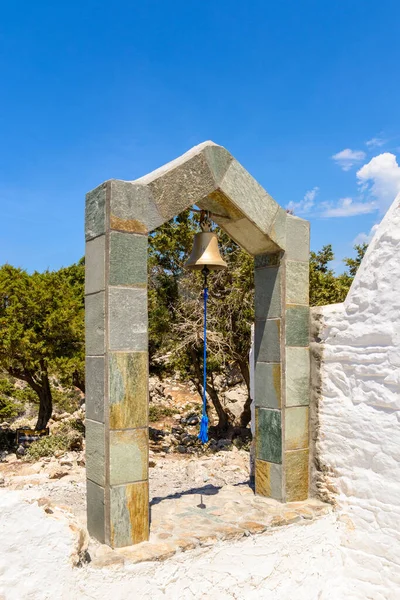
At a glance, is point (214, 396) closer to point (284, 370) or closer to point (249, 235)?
point (284, 370)

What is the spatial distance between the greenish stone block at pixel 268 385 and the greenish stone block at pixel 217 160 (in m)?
1.79

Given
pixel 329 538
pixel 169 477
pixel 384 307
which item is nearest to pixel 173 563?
pixel 329 538

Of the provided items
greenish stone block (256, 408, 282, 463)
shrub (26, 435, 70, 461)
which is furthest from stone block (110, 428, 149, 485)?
shrub (26, 435, 70, 461)

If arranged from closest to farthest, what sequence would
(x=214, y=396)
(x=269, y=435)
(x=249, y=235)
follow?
(x=249, y=235), (x=269, y=435), (x=214, y=396)

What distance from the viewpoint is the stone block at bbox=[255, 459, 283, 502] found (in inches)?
182

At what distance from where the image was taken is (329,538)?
4324mm

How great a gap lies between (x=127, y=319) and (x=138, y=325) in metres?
0.10

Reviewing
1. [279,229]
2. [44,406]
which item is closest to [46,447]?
[44,406]

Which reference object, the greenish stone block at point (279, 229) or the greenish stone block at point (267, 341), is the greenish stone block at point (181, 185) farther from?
the greenish stone block at point (267, 341)

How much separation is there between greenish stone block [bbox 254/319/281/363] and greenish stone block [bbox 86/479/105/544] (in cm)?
195

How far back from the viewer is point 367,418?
14.1 feet

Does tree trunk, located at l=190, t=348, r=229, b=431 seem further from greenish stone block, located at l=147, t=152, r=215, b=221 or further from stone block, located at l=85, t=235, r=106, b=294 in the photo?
stone block, located at l=85, t=235, r=106, b=294

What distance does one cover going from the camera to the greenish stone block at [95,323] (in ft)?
12.1

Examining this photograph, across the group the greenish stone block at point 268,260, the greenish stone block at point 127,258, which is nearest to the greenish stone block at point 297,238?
the greenish stone block at point 268,260
